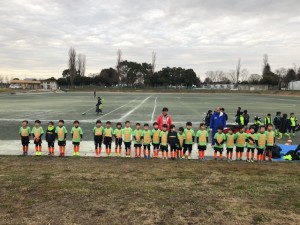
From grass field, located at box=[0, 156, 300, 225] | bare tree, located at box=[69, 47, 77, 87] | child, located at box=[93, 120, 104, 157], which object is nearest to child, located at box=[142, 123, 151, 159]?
grass field, located at box=[0, 156, 300, 225]

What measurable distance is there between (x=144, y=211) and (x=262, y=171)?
4492 millimetres

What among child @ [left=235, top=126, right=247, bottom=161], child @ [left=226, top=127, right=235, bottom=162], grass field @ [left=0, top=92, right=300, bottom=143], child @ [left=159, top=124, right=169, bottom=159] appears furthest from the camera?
grass field @ [left=0, top=92, right=300, bottom=143]

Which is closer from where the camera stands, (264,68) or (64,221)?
(64,221)

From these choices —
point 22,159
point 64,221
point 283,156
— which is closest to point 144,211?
→ point 64,221

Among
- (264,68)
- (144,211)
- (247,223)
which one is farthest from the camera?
(264,68)

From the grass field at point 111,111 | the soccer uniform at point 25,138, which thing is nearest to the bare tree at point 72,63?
the grass field at point 111,111

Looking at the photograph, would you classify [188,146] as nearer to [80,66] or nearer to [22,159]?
[22,159]

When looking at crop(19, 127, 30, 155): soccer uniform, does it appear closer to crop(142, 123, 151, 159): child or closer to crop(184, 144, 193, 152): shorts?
crop(142, 123, 151, 159): child

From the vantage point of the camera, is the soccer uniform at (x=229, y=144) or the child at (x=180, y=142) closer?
the soccer uniform at (x=229, y=144)

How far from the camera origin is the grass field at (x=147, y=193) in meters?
5.40

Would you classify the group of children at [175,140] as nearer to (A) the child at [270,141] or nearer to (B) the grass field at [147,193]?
(A) the child at [270,141]

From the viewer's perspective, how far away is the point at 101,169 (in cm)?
862

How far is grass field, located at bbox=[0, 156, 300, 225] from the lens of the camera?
17.7 feet

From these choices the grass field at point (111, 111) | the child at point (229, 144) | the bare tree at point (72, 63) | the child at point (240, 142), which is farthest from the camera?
the bare tree at point (72, 63)
